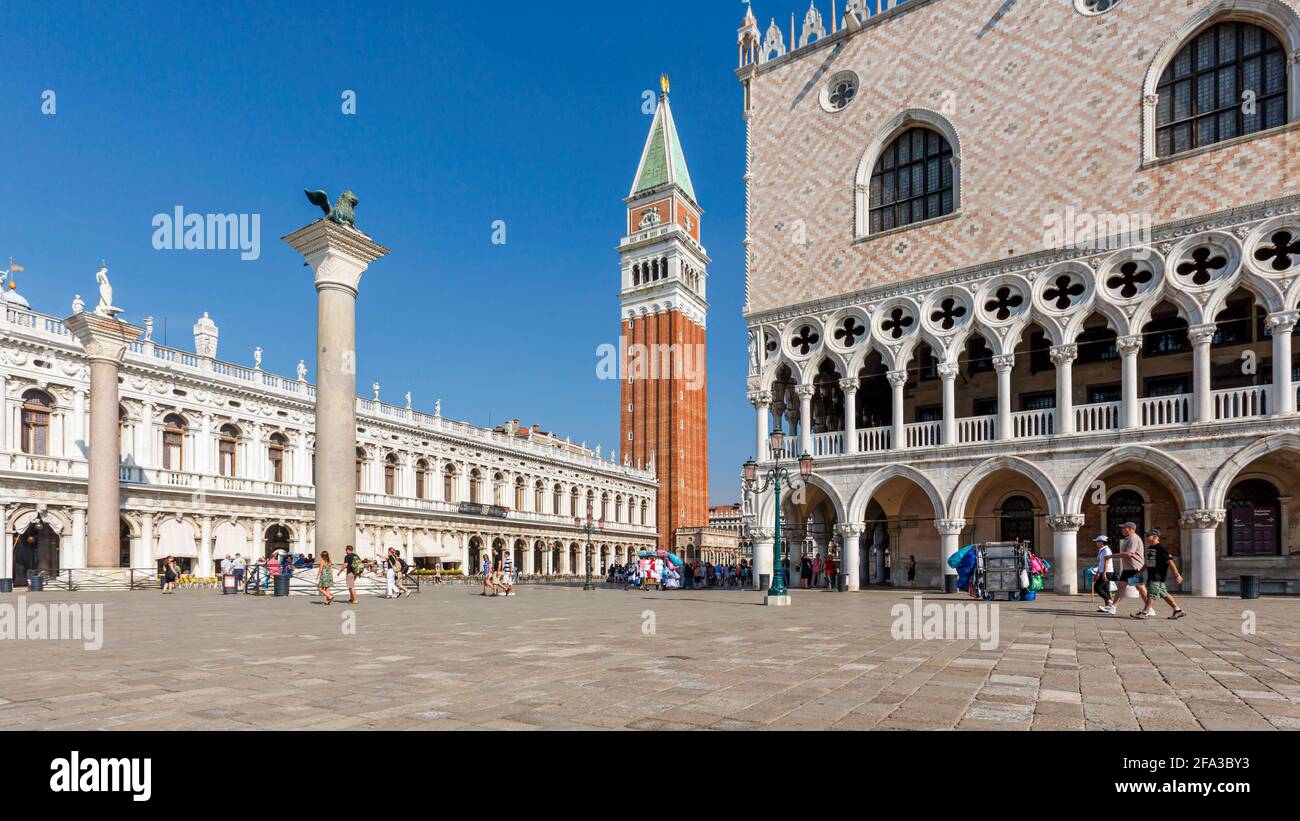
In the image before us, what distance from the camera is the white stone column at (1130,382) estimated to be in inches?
856

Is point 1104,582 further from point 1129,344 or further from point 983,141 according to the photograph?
point 983,141

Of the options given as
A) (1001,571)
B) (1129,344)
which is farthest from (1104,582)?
(1129,344)

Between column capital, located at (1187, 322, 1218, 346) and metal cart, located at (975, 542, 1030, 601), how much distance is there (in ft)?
24.7

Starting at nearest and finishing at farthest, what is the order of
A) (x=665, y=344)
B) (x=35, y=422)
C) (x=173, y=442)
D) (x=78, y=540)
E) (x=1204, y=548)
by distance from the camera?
1. (x=1204, y=548)
2. (x=35, y=422)
3. (x=78, y=540)
4. (x=173, y=442)
5. (x=665, y=344)

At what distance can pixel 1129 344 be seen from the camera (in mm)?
21922

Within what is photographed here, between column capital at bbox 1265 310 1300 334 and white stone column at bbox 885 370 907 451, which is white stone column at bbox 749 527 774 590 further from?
column capital at bbox 1265 310 1300 334

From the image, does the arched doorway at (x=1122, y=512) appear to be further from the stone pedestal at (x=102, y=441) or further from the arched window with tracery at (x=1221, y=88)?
the stone pedestal at (x=102, y=441)

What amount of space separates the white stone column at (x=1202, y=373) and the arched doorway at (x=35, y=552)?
4121 cm

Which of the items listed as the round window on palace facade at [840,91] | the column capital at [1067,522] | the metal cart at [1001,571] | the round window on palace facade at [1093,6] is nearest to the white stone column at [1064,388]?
the column capital at [1067,522]

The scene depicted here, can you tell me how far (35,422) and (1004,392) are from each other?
38.3 metres

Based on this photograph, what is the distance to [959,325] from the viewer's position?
2483 centimetres

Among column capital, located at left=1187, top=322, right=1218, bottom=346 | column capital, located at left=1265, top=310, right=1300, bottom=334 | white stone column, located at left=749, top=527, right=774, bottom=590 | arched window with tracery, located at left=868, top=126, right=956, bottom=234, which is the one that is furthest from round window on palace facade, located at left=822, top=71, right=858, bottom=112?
white stone column, located at left=749, top=527, right=774, bottom=590
